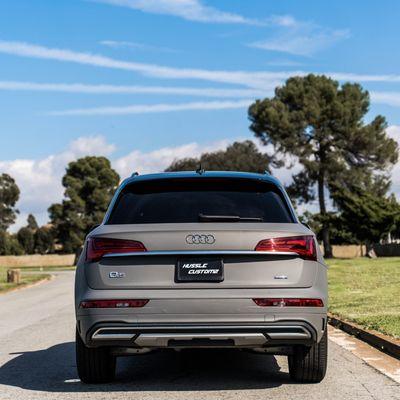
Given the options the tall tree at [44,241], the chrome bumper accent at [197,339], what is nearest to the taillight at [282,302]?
the chrome bumper accent at [197,339]

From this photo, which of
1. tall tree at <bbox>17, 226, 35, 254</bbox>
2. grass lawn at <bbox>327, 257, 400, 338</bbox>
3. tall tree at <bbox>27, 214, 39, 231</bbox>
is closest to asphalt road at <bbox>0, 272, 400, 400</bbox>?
grass lawn at <bbox>327, 257, 400, 338</bbox>

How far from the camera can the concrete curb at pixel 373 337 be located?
8828 mm

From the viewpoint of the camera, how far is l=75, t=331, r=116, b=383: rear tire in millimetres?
6844

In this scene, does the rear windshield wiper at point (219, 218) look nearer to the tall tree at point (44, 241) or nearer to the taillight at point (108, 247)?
the taillight at point (108, 247)

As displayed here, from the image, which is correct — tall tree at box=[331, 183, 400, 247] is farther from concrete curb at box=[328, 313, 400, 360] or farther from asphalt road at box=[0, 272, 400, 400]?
asphalt road at box=[0, 272, 400, 400]

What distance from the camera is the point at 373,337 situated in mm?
9742

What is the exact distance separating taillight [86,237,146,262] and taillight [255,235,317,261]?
3.26 ft

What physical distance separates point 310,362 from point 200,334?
131 cm

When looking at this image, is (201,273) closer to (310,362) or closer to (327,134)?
(310,362)

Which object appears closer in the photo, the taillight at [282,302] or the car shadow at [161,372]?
the taillight at [282,302]

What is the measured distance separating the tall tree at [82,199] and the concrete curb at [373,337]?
238 ft

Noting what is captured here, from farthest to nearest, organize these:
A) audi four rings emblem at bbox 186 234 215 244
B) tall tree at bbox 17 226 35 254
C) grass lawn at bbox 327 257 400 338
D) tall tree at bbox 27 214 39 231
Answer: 1. tall tree at bbox 27 214 39 231
2. tall tree at bbox 17 226 35 254
3. grass lawn at bbox 327 257 400 338
4. audi four rings emblem at bbox 186 234 215 244

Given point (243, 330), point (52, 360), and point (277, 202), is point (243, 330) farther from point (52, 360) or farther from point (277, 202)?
point (52, 360)

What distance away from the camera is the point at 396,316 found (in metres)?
11.8
